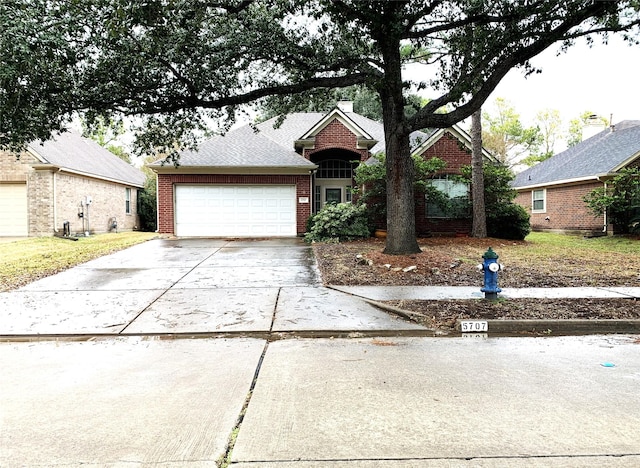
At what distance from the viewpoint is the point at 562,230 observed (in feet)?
68.6

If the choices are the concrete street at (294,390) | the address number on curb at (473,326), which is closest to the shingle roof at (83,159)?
the concrete street at (294,390)

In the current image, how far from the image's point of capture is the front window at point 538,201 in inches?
902

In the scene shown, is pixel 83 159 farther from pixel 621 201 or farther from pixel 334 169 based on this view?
pixel 621 201

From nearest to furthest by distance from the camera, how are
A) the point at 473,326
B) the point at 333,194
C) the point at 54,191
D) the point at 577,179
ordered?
the point at 473,326, the point at 54,191, the point at 577,179, the point at 333,194

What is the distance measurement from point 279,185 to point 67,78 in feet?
33.0

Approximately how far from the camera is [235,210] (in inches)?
709

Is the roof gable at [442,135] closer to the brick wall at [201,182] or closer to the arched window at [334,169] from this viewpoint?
the arched window at [334,169]

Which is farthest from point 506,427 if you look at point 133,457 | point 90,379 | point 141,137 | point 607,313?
point 141,137

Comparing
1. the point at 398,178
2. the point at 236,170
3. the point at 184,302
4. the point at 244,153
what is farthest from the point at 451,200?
the point at 184,302

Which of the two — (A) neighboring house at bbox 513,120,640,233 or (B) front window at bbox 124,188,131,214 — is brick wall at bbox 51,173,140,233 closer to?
(B) front window at bbox 124,188,131,214

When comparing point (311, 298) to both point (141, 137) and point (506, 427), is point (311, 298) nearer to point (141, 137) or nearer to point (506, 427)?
point (506, 427)

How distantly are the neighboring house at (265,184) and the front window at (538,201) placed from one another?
786 centimetres

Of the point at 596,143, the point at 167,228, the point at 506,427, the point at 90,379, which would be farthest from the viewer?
the point at 596,143

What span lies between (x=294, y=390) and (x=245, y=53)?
8248 mm
